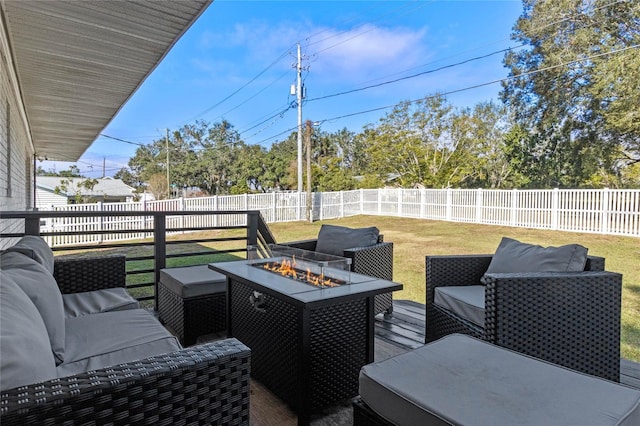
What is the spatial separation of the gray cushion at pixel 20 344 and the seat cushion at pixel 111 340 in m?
0.29

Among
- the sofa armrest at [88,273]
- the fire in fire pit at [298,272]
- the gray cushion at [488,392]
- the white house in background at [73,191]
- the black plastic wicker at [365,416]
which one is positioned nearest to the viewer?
the gray cushion at [488,392]

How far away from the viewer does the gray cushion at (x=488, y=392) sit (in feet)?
3.21

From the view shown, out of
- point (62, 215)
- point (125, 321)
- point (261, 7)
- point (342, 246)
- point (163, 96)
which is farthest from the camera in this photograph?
point (163, 96)

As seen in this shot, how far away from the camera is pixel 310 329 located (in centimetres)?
167

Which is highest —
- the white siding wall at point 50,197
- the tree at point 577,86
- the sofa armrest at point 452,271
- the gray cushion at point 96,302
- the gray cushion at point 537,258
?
the tree at point 577,86

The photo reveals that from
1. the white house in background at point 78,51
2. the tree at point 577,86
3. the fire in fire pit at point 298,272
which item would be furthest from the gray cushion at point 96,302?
the tree at point 577,86

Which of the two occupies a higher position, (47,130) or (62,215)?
(47,130)

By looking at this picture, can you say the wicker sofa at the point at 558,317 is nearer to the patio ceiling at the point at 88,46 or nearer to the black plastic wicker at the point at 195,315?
the black plastic wicker at the point at 195,315

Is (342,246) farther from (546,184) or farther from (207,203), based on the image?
(546,184)

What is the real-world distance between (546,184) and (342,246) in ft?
45.2

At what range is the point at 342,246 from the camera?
333cm

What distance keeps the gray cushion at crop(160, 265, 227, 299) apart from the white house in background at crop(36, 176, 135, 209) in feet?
63.5

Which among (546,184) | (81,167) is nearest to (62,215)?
(546,184)

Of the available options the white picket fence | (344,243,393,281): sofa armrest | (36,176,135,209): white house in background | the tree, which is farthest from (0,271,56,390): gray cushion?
(36,176,135,209): white house in background
